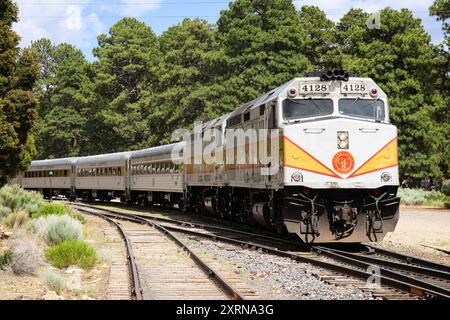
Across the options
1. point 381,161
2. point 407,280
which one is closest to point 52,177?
point 381,161

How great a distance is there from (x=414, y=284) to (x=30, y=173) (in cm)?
4927

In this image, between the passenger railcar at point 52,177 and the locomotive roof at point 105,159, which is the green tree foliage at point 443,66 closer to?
the locomotive roof at point 105,159

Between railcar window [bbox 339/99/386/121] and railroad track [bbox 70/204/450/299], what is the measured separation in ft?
10.0

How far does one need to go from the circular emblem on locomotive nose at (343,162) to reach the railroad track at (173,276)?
356 centimetres

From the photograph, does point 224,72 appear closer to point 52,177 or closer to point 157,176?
point 52,177

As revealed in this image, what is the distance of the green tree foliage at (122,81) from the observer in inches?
2392

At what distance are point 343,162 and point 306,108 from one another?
1.53 meters

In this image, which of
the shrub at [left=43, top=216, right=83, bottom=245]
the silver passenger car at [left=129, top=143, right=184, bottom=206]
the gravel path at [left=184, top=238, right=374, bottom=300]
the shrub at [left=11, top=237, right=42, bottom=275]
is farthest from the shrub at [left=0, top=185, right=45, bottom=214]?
the shrub at [left=11, top=237, right=42, bottom=275]

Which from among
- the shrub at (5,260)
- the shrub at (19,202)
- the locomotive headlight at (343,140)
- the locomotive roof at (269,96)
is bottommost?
the shrub at (5,260)

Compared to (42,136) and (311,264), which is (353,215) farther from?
(42,136)

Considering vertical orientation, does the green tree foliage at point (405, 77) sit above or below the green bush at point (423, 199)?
above

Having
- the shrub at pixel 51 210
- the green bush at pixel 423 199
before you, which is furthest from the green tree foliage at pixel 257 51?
the shrub at pixel 51 210

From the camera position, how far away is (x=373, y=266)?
39.0ft
